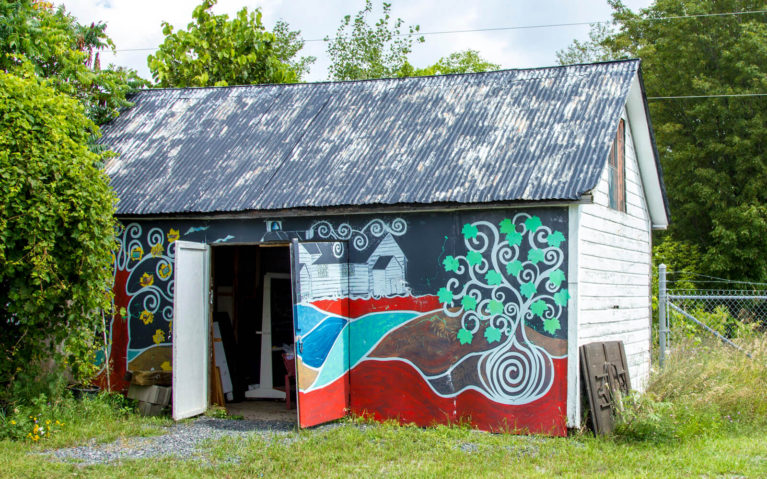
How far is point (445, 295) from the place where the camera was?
9.47 meters

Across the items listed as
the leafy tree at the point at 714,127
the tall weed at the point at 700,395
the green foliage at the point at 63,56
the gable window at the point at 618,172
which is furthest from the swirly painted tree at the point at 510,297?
the leafy tree at the point at 714,127

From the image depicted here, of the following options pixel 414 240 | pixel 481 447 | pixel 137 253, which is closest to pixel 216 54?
pixel 137 253

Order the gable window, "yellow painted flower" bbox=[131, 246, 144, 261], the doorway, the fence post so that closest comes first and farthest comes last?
the gable window → "yellow painted flower" bbox=[131, 246, 144, 261] → the fence post → the doorway

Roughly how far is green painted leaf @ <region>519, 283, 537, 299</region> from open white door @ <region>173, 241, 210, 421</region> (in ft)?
13.9

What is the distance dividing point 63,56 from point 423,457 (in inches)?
344

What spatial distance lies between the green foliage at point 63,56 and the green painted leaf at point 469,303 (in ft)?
19.9

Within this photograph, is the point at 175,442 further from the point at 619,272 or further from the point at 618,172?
the point at 618,172

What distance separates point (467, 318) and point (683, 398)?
Answer: 10.2 feet

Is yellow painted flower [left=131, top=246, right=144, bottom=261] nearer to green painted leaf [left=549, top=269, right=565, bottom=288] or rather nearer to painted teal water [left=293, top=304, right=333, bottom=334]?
painted teal water [left=293, top=304, right=333, bottom=334]

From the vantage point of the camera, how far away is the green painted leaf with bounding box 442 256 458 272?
9.44m

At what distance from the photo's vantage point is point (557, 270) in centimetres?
897

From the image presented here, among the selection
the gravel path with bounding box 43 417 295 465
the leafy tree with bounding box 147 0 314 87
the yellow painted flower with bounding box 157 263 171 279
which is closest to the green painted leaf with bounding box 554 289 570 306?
the gravel path with bounding box 43 417 295 465

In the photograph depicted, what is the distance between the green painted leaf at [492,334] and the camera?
30.1 feet

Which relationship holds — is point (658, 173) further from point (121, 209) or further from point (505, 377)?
point (121, 209)
